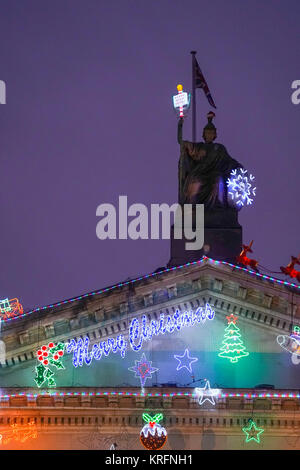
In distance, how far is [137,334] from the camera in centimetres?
7231

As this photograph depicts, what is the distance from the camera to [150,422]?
2685 inches

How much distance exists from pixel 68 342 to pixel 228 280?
A: 23.3 ft

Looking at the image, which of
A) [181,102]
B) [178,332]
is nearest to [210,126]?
[181,102]

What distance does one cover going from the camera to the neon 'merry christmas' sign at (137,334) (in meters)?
72.1

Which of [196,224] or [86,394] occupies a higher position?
[196,224]

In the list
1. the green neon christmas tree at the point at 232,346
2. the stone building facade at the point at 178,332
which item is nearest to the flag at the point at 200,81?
the stone building facade at the point at 178,332

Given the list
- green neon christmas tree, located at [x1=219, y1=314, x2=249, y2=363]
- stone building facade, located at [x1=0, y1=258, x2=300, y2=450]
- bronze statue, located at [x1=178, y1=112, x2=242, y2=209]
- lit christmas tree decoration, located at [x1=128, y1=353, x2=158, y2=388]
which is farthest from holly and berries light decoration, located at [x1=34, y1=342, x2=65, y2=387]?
bronze statue, located at [x1=178, y1=112, x2=242, y2=209]

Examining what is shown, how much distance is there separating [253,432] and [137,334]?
7015mm

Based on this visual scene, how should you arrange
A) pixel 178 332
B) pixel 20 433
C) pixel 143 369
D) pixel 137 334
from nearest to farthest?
pixel 20 433
pixel 143 369
pixel 137 334
pixel 178 332

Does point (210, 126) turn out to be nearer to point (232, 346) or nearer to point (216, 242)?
point (216, 242)

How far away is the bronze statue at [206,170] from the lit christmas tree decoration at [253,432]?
12798mm

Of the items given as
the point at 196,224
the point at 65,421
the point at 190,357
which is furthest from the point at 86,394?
the point at 196,224

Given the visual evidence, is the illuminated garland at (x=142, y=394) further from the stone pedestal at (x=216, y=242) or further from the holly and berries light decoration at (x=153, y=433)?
the stone pedestal at (x=216, y=242)

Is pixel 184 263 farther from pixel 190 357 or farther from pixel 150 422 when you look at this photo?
pixel 150 422
